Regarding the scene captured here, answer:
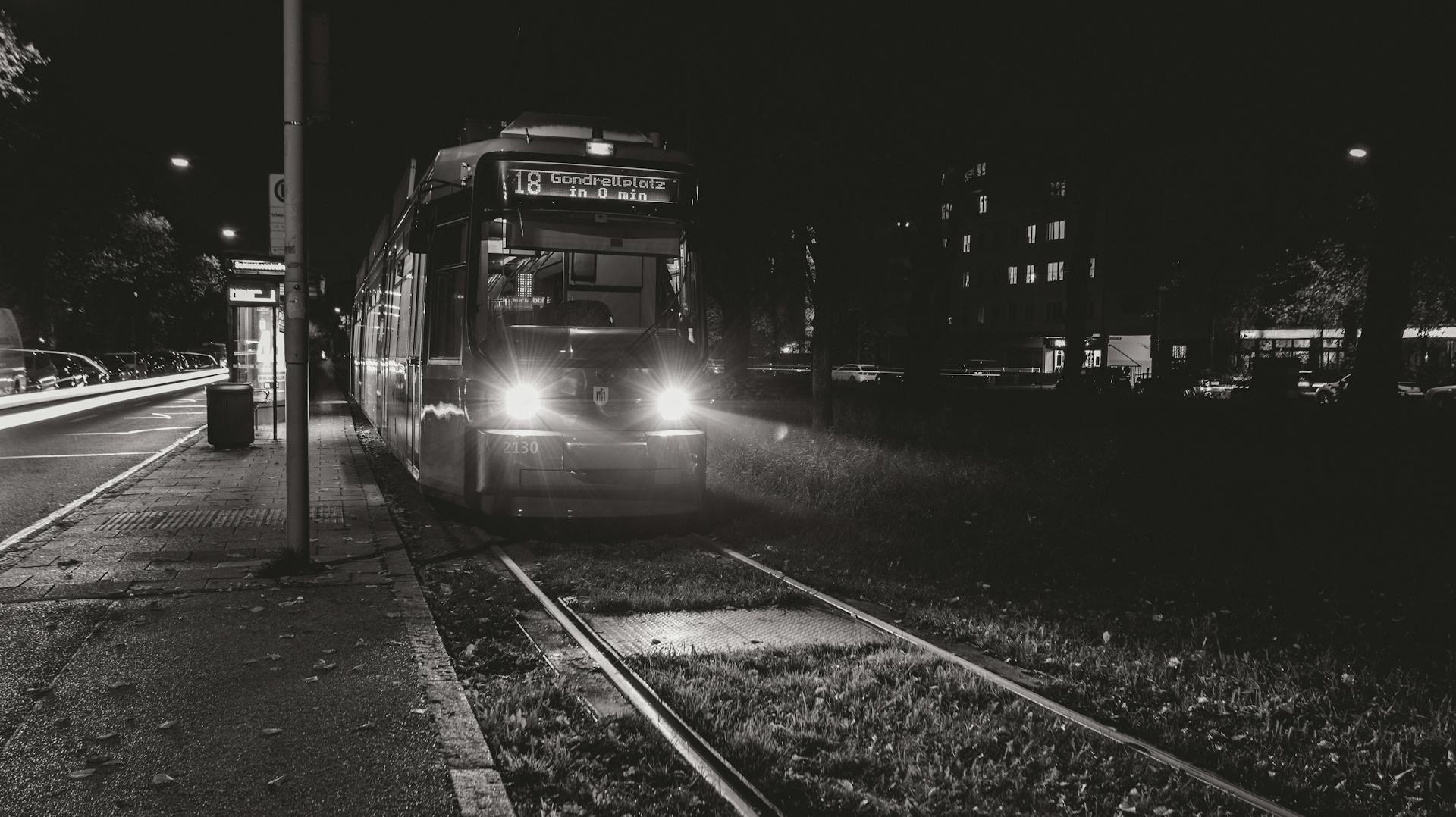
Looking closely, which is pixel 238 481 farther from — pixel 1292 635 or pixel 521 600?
pixel 1292 635

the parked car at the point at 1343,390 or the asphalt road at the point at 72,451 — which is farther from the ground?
the parked car at the point at 1343,390

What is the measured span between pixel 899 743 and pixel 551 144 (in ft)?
20.8

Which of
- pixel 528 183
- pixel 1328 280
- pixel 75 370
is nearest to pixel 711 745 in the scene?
pixel 528 183

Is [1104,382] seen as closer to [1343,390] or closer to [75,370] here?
[1343,390]

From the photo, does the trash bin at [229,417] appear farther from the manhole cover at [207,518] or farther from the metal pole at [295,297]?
the metal pole at [295,297]

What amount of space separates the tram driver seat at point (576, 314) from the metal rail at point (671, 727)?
316cm

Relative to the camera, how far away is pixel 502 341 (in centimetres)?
883

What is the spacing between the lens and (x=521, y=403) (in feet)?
28.6

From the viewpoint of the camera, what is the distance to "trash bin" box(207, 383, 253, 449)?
1702 centimetres

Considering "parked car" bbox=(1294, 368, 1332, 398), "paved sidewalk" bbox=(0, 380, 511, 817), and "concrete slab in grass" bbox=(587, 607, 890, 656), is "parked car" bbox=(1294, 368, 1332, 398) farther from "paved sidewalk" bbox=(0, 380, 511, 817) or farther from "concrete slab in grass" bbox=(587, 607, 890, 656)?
"paved sidewalk" bbox=(0, 380, 511, 817)

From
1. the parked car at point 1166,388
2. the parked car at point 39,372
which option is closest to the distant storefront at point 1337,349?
the parked car at point 1166,388

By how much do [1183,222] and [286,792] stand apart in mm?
43874

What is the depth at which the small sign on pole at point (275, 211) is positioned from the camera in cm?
839

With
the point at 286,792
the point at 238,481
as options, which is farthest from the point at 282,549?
the point at 238,481
